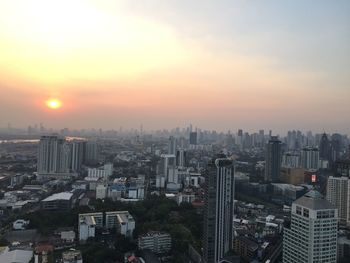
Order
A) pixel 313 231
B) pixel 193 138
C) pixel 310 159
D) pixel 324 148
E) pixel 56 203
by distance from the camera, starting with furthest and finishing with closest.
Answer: pixel 193 138 → pixel 324 148 → pixel 310 159 → pixel 56 203 → pixel 313 231

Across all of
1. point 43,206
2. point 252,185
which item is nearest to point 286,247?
point 43,206

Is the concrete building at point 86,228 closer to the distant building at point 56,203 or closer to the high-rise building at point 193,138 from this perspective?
the distant building at point 56,203

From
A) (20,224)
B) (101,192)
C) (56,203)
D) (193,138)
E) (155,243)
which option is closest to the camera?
(155,243)

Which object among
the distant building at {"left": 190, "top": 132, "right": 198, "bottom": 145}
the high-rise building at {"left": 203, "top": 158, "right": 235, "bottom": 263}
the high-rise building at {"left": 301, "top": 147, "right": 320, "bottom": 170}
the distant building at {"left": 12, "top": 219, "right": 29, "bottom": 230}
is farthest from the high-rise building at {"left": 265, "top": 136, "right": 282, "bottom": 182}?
the distant building at {"left": 190, "top": 132, "right": 198, "bottom": 145}

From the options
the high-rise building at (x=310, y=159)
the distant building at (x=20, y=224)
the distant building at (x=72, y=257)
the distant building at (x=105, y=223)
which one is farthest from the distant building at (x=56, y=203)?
the high-rise building at (x=310, y=159)

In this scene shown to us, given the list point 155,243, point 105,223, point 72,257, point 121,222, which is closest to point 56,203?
→ point 105,223

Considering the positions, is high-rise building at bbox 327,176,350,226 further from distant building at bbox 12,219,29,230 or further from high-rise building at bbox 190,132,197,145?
high-rise building at bbox 190,132,197,145

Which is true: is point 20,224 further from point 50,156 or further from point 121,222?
point 50,156
